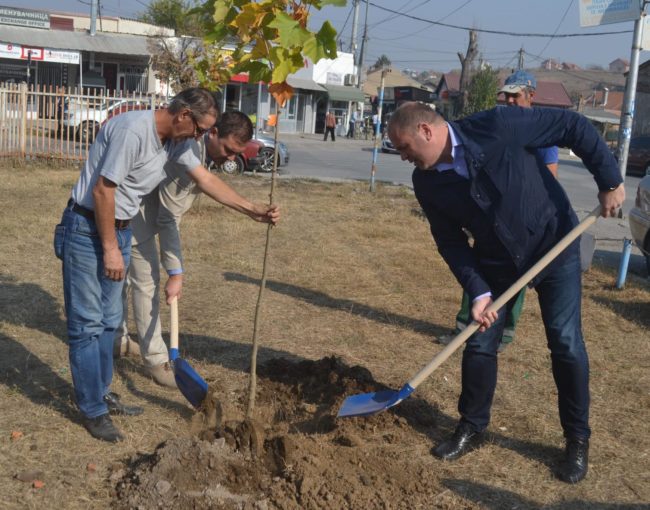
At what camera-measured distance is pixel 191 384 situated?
414 centimetres

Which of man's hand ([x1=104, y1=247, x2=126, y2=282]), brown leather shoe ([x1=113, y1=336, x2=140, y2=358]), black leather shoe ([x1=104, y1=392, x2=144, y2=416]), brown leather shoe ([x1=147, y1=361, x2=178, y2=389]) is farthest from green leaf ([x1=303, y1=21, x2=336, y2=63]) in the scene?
brown leather shoe ([x1=113, y1=336, x2=140, y2=358])

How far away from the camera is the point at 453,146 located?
355cm

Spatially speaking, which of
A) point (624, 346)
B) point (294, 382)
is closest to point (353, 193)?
point (624, 346)

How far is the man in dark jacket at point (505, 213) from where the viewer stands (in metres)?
3.55

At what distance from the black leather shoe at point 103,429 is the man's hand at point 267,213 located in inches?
53.0

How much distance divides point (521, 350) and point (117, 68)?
36.1 m

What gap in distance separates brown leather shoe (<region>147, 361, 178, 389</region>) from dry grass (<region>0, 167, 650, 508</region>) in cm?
7

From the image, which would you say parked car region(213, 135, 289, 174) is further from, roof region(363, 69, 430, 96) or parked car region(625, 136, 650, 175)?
roof region(363, 69, 430, 96)

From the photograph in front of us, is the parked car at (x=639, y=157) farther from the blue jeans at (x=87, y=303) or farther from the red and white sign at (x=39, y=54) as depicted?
the blue jeans at (x=87, y=303)

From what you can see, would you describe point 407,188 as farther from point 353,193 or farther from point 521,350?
point 521,350

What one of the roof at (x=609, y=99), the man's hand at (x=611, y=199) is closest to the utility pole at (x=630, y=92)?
the man's hand at (x=611, y=199)

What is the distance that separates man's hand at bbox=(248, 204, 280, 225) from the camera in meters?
3.85

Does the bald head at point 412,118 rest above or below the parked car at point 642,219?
above

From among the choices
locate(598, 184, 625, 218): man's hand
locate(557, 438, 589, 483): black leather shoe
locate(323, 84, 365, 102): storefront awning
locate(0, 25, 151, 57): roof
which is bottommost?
locate(557, 438, 589, 483): black leather shoe
